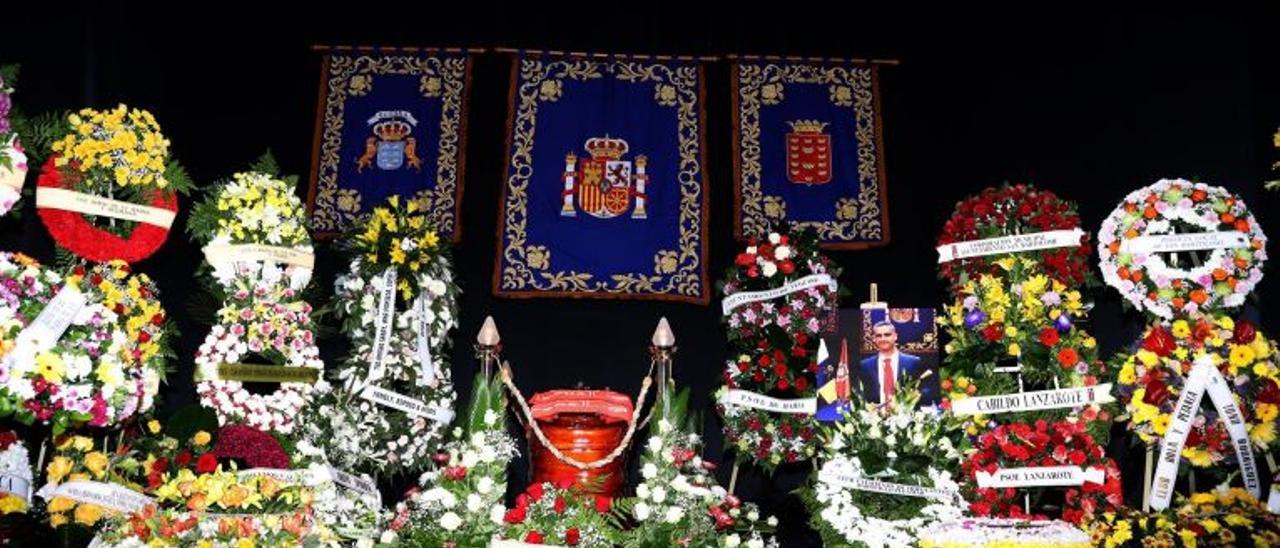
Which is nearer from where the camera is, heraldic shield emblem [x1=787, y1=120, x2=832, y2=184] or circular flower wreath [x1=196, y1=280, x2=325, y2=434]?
circular flower wreath [x1=196, y1=280, x2=325, y2=434]

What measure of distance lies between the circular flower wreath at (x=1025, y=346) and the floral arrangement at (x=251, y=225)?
159 inches

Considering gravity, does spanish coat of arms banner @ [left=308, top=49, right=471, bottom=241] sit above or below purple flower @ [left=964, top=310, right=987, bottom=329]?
above

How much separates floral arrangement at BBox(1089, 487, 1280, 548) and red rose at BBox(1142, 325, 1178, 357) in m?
0.77

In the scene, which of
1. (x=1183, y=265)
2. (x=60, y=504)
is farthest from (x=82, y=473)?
(x=1183, y=265)

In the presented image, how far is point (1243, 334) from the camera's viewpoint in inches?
234

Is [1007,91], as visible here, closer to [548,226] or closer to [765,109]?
[765,109]

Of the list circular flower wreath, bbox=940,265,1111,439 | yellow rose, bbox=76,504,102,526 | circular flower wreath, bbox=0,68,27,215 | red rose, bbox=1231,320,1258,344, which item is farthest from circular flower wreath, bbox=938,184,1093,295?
circular flower wreath, bbox=0,68,27,215

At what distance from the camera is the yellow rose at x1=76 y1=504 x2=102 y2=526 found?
492 cm

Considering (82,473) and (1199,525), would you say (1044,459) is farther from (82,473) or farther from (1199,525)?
(82,473)

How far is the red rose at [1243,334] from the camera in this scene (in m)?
5.93

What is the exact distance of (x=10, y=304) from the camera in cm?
379

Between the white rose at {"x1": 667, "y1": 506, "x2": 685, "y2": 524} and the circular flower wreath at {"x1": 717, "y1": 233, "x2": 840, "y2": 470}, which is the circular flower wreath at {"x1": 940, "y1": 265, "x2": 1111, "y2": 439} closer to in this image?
the circular flower wreath at {"x1": 717, "y1": 233, "x2": 840, "y2": 470}

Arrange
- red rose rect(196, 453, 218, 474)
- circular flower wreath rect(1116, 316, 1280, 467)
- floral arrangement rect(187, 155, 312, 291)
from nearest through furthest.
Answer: red rose rect(196, 453, 218, 474), circular flower wreath rect(1116, 316, 1280, 467), floral arrangement rect(187, 155, 312, 291)

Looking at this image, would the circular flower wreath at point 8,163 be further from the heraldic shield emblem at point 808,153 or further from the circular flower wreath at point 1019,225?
the heraldic shield emblem at point 808,153
